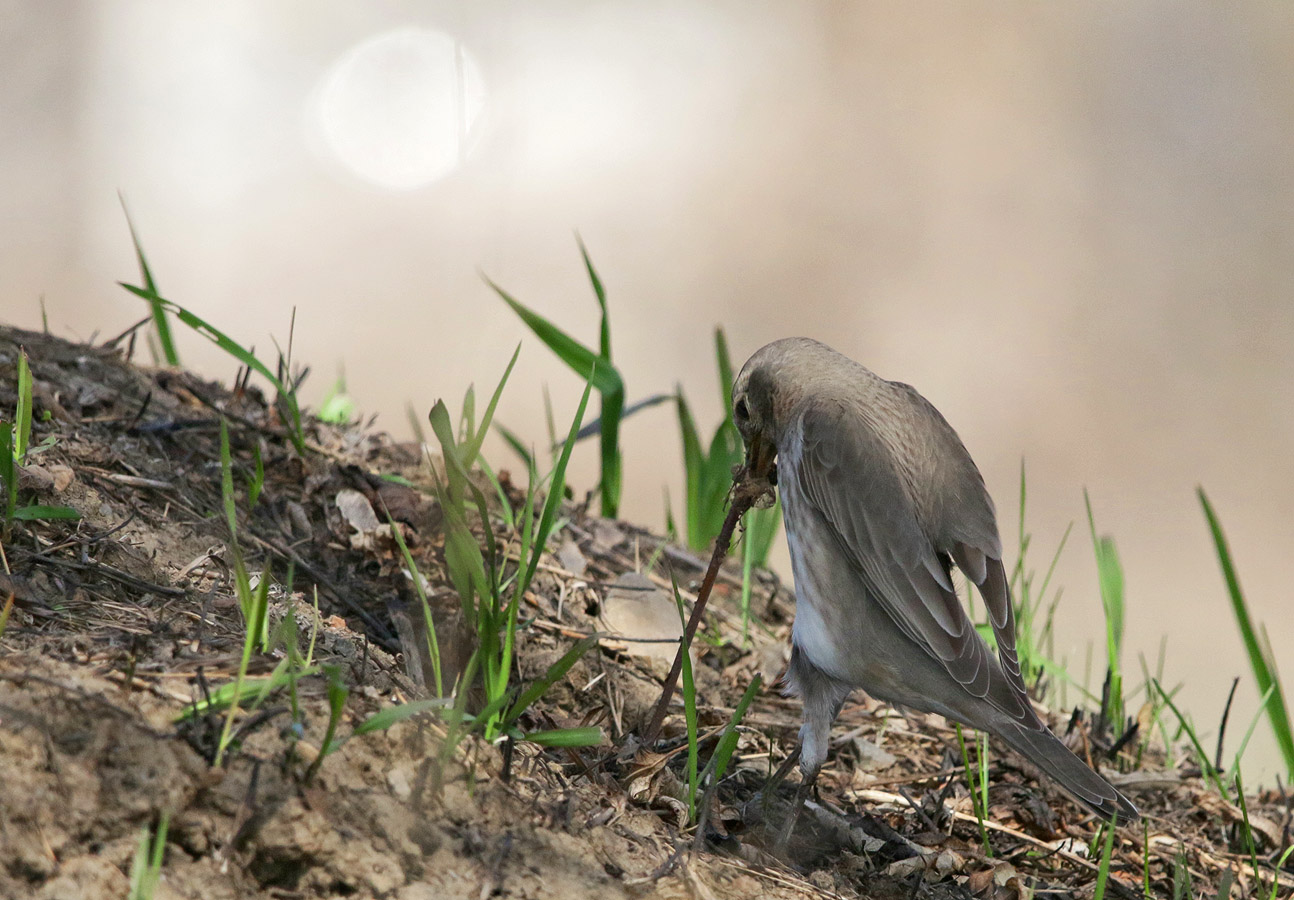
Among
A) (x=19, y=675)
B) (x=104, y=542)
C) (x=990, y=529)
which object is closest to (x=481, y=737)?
(x=19, y=675)

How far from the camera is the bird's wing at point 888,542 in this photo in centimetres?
316

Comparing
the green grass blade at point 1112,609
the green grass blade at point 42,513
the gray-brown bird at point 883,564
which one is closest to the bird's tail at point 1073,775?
the gray-brown bird at point 883,564

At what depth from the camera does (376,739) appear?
7.78 ft

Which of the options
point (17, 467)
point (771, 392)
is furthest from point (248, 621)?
point (771, 392)

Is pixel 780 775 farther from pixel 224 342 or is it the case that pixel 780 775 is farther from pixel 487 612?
pixel 224 342

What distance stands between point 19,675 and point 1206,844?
3.43 metres

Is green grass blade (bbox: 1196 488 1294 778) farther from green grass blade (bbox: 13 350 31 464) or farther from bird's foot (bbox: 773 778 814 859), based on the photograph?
green grass blade (bbox: 13 350 31 464)

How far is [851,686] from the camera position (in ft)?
10.8

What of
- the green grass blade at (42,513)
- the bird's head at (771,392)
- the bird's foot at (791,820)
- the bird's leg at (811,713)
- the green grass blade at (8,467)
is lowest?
the bird's foot at (791,820)

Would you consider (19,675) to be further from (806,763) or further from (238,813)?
(806,763)

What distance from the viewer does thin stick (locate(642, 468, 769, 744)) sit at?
120 inches

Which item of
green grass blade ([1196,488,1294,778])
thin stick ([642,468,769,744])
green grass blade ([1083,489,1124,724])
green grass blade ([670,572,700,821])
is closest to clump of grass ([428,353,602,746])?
green grass blade ([670,572,700,821])

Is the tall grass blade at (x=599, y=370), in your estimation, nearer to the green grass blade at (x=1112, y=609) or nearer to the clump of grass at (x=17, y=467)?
the clump of grass at (x=17, y=467)

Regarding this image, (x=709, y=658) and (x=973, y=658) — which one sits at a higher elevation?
(x=973, y=658)
